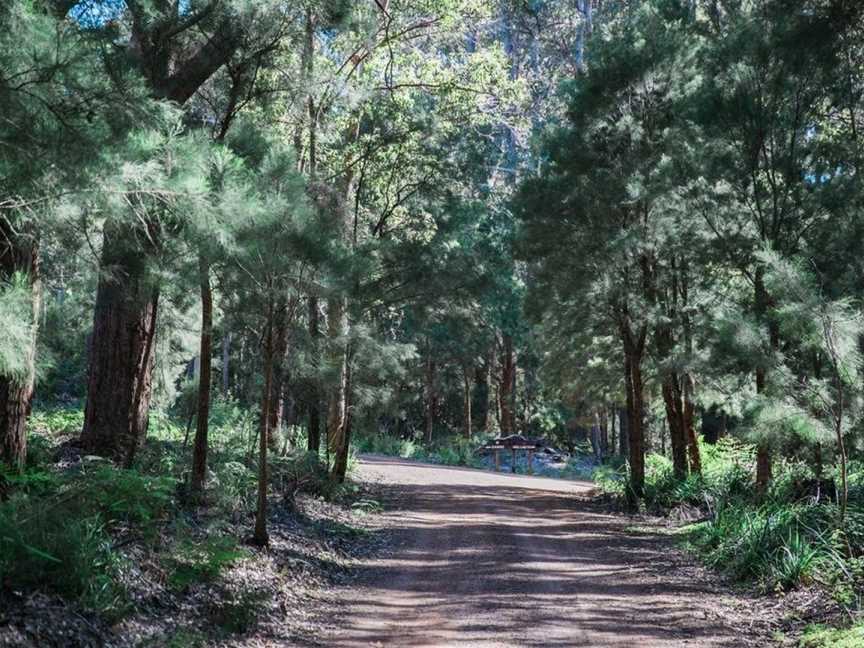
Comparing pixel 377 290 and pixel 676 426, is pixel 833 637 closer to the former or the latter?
pixel 676 426

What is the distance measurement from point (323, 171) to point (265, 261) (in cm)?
928

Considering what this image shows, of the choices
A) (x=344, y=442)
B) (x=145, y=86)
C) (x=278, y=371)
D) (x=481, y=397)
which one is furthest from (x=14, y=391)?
(x=481, y=397)

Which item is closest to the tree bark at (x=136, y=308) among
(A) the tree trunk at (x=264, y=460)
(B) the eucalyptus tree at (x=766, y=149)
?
(A) the tree trunk at (x=264, y=460)

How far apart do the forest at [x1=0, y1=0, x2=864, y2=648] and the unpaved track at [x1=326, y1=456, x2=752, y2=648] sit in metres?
0.11

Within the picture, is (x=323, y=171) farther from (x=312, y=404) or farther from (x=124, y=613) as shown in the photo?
(x=124, y=613)

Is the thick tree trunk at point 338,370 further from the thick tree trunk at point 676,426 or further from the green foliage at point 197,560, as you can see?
the green foliage at point 197,560

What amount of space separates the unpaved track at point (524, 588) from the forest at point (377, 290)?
11 cm

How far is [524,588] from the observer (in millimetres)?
9578

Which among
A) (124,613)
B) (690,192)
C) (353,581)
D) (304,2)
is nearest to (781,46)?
(690,192)

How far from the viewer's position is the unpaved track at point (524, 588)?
762 centimetres

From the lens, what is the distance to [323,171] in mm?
18625

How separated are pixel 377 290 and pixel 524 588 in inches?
366

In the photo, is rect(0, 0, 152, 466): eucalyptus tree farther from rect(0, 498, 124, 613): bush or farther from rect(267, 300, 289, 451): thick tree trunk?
rect(267, 300, 289, 451): thick tree trunk

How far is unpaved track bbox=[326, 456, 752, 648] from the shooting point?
7625 mm
